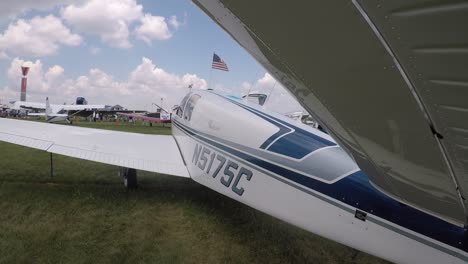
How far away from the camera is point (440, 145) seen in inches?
48.9

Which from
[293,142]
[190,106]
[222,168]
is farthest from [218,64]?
[293,142]

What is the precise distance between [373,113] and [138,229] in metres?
4.48

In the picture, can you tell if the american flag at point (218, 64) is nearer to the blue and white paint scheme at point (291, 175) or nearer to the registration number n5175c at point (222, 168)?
the blue and white paint scheme at point (291, 175)

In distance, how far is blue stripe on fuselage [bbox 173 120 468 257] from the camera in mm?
2396

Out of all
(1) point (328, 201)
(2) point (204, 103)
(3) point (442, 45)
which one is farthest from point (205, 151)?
(3) point (442, 45)

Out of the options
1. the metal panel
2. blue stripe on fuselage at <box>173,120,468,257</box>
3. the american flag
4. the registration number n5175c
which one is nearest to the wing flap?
the registration number n5175c

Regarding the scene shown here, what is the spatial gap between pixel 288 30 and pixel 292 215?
282 centimetres

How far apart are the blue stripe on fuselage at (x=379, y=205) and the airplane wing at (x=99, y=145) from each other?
130 inches

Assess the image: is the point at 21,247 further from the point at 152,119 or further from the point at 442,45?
the point at 152,119

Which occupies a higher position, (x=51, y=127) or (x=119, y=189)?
(x=51, y=127)

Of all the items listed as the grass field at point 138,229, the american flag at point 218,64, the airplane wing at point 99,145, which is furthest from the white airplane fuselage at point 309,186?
the american flag at point 218,64

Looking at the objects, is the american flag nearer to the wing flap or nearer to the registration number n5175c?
the registration number n5175c

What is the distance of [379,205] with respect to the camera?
2.76 m

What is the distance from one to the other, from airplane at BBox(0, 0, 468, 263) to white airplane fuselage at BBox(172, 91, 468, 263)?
0.04 ft
